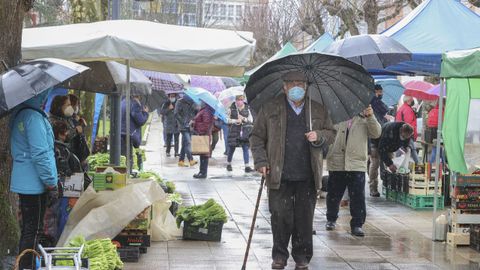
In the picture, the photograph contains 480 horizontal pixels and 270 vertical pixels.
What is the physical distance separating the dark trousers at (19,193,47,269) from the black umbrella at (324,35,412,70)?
525cm

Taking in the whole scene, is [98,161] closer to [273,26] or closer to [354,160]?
[354,160]

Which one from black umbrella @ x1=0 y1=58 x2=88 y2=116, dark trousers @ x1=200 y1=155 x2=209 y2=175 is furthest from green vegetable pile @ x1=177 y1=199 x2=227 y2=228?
dark trousers @ x1=200 y1=155 x2=209 y2=175

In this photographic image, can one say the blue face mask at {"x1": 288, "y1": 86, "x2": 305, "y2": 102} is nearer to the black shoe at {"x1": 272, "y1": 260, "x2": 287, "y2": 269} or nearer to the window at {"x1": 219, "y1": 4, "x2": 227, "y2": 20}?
the black shoe at {"x1": 272, "y1": 260, "x2": 287, "y2": 269}

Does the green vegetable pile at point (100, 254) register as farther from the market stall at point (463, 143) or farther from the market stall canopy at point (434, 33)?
the market stall canopy at point (434, 33)

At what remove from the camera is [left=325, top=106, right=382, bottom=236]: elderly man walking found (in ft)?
32.8

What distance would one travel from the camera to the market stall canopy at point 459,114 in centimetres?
902

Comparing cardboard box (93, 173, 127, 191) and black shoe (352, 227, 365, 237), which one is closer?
cardboard box (93, 173, 127, 191)

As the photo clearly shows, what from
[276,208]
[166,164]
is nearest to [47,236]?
[276,208]

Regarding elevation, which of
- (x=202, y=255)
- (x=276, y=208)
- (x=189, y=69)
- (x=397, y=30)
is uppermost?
(x=397, y=30)

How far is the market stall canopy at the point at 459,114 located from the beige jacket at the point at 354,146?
1.07 metres

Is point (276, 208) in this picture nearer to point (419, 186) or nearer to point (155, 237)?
point (155, 237)

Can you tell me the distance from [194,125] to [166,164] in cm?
280

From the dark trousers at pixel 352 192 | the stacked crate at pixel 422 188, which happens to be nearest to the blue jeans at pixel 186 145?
the stacked crate at pixel 422 188

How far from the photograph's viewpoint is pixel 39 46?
28.1ft
